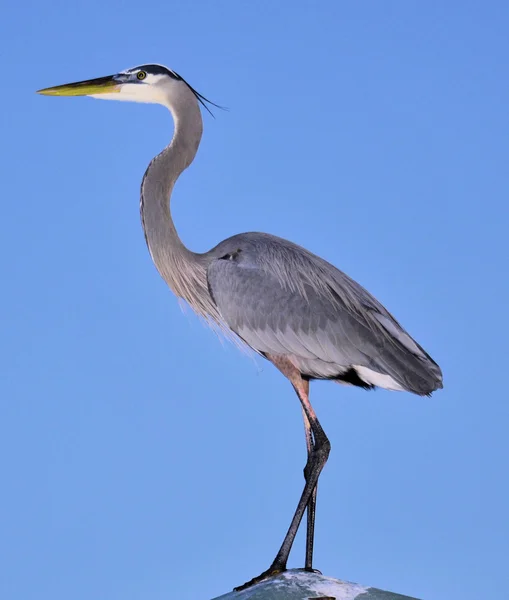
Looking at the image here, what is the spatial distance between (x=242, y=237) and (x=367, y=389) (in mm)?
1355

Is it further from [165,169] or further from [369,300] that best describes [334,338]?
[165,169]

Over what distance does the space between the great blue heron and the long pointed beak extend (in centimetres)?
80

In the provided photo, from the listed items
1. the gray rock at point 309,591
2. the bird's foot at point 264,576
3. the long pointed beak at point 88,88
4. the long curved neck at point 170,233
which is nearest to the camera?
the gray rock at point 309,591

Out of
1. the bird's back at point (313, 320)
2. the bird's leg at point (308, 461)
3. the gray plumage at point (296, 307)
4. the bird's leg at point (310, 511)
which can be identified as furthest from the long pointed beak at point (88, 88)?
the bird's leg at point (310, 511)

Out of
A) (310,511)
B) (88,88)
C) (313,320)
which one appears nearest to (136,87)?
(88,88)

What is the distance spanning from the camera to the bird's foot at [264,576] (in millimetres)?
5278

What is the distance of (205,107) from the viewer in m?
7.25

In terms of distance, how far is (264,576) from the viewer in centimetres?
543

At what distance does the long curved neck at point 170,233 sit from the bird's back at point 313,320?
27 centimetres

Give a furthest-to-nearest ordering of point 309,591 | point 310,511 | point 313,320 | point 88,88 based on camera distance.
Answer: point 88,88 → point 313,320 → point 310,511 → point 309,591

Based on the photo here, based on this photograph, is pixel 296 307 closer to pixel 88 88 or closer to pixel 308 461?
pixel 308 461

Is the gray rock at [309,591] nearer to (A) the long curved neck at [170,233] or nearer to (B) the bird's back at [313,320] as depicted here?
(B) the bird's back at [313,320]

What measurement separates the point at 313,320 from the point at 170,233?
1.27 meters

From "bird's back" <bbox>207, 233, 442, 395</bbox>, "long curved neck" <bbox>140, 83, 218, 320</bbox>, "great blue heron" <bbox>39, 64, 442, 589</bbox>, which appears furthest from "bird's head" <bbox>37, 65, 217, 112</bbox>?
"bird's back" <bbox>207, 233, 442, 395</bbox>
